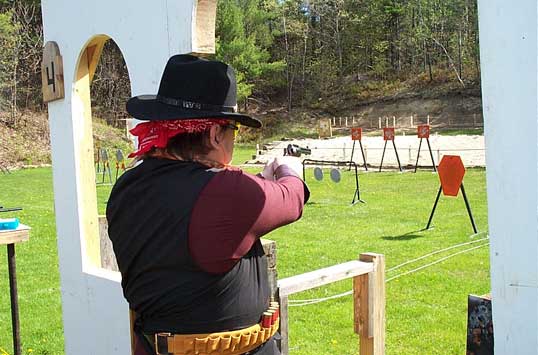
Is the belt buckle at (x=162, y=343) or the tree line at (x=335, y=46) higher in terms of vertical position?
the tree line at (x=335, y=46)

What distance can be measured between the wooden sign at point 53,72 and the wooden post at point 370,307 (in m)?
1.87

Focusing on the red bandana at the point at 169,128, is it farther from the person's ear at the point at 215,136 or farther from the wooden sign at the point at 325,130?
the wooden sign at the point at 325,130

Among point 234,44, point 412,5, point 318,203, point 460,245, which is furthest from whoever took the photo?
point 412,5

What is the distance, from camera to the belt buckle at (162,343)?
5.08 feet

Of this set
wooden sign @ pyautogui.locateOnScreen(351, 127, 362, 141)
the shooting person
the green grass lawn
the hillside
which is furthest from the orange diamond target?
the hillside

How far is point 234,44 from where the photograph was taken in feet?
114

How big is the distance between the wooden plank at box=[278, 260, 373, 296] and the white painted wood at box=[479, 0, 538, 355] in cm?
87

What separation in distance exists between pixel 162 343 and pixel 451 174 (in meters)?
6.77

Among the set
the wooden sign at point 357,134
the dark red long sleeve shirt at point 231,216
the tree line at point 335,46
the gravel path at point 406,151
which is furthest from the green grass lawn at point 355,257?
the tree line at point 335,46

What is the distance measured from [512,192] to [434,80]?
128ft

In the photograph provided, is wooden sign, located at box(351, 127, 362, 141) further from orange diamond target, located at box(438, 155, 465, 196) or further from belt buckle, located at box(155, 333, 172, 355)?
belt buckle, located at box(155, 333, 172, 355)

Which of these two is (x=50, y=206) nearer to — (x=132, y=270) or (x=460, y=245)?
(x=460, y=245)

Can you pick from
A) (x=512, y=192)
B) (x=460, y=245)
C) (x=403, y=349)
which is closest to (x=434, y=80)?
(x=460, y=245)

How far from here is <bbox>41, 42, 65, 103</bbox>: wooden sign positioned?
3.35 m
